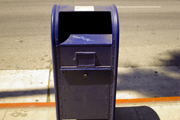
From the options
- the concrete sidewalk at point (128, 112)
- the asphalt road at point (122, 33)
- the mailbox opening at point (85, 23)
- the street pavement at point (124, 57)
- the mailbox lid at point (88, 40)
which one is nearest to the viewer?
the mailbox lid at point (88, 40)

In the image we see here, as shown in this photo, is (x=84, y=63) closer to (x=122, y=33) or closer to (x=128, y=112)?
(x=128, y=112)

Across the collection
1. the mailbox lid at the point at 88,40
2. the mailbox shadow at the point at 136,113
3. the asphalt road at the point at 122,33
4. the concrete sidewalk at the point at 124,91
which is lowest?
the mailbox shadow at the point at 136,113

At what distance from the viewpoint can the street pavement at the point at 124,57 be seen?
424cm

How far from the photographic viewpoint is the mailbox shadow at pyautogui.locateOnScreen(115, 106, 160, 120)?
11.9 ft

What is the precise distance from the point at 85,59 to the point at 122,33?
492cm

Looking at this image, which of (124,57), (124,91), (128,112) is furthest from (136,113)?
(124,57)

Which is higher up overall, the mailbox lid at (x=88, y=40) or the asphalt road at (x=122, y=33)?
the mailbox lid at (x=88, y=40)

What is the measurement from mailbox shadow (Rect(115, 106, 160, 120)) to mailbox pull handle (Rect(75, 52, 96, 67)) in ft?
4.32

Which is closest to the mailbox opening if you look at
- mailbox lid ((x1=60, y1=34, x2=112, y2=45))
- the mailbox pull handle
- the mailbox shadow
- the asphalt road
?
mailbox lid ((x1=60, y1=34, x2=112, y2=45))

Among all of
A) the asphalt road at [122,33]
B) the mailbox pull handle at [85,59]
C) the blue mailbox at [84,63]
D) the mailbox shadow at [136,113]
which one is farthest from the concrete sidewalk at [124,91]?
the mailbox pull handle at [85,59]

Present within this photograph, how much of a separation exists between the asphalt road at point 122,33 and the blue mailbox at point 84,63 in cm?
249

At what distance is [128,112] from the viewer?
147 inches

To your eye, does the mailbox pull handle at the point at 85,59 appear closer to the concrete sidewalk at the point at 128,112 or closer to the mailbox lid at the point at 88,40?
the mailbox lid at the point at 88,40

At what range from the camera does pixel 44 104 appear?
153 inches
